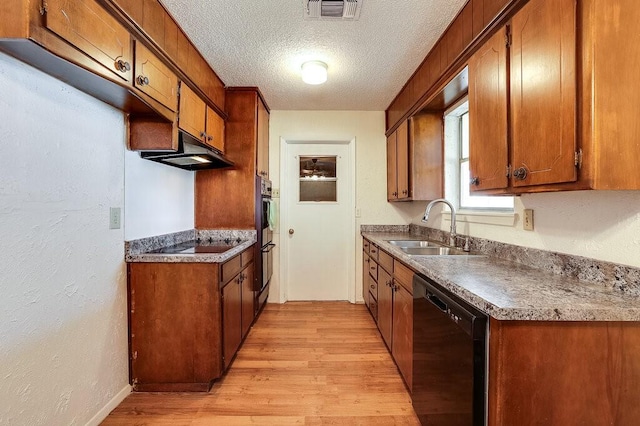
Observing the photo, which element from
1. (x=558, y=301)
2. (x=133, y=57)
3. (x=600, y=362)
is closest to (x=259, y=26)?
(x=133, y=57)

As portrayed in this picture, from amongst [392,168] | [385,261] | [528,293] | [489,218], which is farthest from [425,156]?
[528,293]

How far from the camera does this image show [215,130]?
266 centimetres

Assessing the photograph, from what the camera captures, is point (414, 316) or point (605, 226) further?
point (414, 316)

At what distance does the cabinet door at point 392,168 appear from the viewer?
321 centimetres

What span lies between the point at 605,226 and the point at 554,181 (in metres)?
0.36

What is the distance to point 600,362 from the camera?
0.91 m

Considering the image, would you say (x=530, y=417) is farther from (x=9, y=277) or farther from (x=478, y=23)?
(x=9, y=277)

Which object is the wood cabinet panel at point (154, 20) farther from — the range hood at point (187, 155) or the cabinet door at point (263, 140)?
the cabinet door at point (263, 140)

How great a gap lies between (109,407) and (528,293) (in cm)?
225

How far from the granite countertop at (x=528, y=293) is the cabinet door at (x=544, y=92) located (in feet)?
1.35

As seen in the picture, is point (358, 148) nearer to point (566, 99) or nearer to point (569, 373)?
point (566, 99)

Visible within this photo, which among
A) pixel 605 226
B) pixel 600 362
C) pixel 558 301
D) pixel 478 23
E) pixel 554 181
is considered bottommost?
pixel 600 362

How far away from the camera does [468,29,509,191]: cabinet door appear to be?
1.34 meters

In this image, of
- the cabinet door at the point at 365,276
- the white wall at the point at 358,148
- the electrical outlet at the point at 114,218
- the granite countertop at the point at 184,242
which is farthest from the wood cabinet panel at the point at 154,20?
the cabinet door at the point at 365,276
